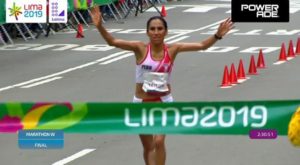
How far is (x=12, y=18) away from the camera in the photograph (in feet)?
105

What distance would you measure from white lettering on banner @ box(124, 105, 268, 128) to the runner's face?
2.67 ft

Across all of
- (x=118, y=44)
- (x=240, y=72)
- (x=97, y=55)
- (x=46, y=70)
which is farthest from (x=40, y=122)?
(x=97, y=55)

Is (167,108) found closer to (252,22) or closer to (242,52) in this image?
(242,52)

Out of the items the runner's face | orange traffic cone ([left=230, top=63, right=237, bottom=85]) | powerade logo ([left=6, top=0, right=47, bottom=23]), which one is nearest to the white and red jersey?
the runner's face

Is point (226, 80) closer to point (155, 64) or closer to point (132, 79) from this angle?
point (132, 79)

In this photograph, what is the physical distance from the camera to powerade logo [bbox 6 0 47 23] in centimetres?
3197

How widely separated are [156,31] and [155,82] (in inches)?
21.1

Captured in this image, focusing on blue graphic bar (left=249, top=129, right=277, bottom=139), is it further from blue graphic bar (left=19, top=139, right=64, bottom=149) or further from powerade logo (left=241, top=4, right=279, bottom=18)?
powerade logo (left=241, top=4, right=279, bottom=18)

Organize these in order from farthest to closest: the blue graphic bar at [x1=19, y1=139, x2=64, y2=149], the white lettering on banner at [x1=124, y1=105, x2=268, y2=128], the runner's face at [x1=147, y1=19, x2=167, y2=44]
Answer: the runner's face at [x1=147, y1=19, x2=167, y2=44], the blue graphic bar at [x1=19, y1=139, x2=64, y2=149], the white lettering on banner at [x1=124, y1=105, x2=268, y2=128]

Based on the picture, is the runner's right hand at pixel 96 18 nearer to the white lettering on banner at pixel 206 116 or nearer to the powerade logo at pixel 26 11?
the white lettering on banner at pixel 206 116

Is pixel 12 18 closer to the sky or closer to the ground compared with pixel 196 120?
closer to the ground

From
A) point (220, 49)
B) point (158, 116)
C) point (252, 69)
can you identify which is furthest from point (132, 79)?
point (158, 116)

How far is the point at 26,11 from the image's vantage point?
3275 centimetres

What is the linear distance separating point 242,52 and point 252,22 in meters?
9.17
